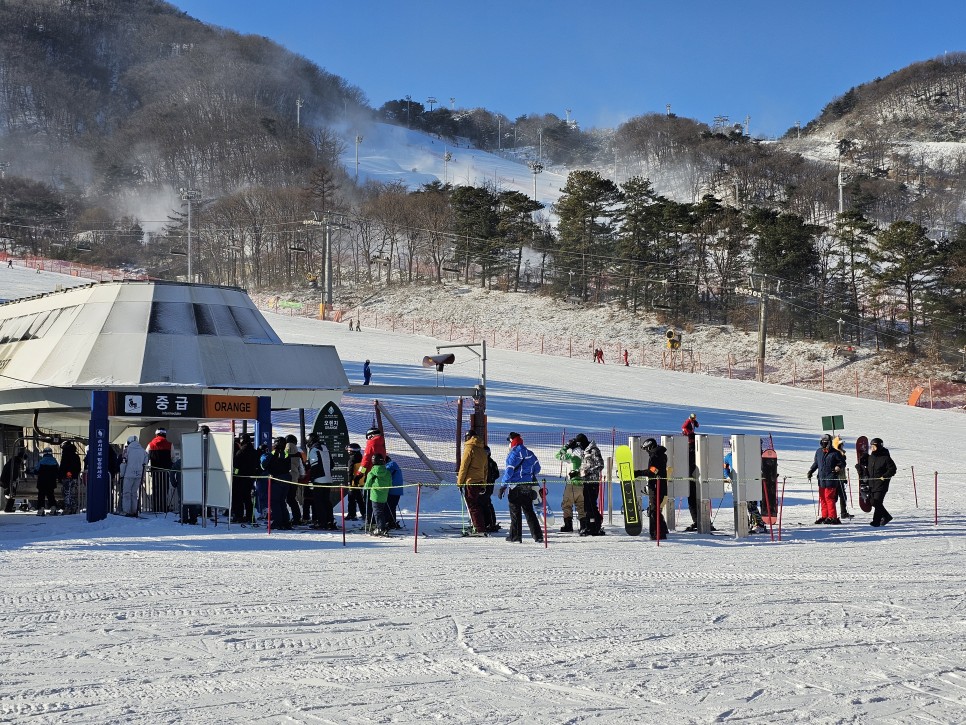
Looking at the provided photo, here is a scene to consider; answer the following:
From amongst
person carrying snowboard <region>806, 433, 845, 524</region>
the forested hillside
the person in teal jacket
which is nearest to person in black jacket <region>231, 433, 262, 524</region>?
the person in teal jacket

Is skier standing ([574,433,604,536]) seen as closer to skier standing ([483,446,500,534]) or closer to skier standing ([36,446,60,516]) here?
skier standing ([483,446,500,534])

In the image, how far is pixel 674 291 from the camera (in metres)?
66.9

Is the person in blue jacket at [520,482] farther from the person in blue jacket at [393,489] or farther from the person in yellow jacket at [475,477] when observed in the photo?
the person in blue jacket at [393,489]

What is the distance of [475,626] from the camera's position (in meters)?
8.07

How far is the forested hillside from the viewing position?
64.6 meters

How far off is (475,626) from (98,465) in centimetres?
897

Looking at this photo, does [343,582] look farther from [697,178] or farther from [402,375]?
[697,178]

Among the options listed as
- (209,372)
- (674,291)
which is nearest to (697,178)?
(674,291)

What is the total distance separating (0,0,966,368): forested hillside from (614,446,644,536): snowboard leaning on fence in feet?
121

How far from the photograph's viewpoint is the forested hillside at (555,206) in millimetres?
→ 64625

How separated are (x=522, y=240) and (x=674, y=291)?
1228 cm

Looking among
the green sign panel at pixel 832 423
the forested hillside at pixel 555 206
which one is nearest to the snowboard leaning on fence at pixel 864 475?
the green sign panel at pixel 832 423

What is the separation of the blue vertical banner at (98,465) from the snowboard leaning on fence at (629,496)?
7.40 meters

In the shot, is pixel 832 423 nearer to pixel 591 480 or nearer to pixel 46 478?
pixel 591 480
